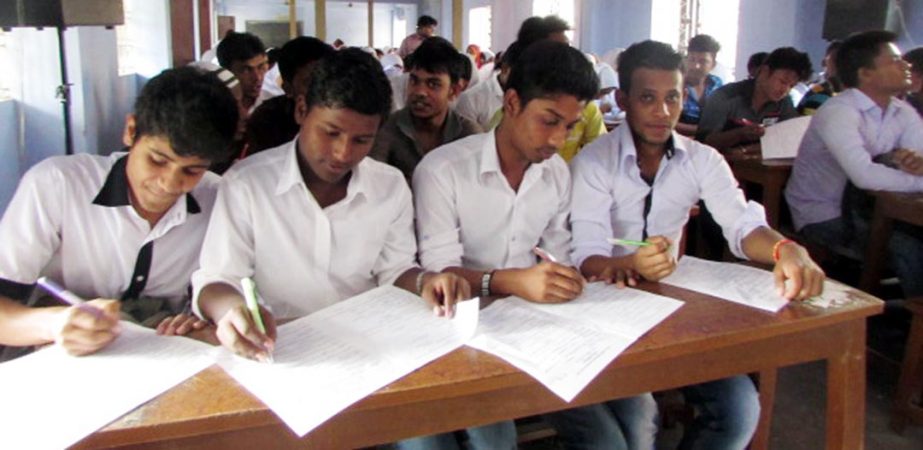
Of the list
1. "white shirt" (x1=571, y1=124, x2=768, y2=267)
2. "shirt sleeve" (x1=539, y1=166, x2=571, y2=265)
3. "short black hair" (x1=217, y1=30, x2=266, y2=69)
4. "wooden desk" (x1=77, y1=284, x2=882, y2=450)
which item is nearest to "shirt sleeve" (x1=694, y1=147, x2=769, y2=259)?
"white shirt" (x1=571, y1=124, x2=768, y2=267)

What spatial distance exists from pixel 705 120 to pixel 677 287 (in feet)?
9.82

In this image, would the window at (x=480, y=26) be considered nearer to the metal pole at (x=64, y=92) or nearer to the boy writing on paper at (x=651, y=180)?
the metal pole at (x=64, y=92)

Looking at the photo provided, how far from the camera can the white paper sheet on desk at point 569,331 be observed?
112 cm

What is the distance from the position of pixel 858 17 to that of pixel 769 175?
328 centimetres

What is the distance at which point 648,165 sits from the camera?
194 centimetres

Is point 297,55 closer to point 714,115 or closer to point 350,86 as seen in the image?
point 350,86

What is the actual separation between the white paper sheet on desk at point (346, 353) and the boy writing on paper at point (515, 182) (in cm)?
35

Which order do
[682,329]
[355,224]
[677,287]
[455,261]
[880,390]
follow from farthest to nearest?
[880,390] → [455,261] → [355,224] → [677,287] → [682,329]

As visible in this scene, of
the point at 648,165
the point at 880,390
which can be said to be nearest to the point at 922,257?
the point at 880,390

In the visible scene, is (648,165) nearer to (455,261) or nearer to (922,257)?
(455,261)

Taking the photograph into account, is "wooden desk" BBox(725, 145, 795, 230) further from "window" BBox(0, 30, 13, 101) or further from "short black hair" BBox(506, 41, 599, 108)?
"window" BBox(0, 30, 13, 101)

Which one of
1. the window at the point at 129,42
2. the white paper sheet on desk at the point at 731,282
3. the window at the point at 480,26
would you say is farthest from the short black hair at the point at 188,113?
the window at the point at 480,26

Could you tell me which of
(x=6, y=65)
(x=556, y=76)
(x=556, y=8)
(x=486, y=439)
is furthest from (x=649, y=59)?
(x=556, y=8)

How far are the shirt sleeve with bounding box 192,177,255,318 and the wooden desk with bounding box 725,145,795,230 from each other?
2.37m
